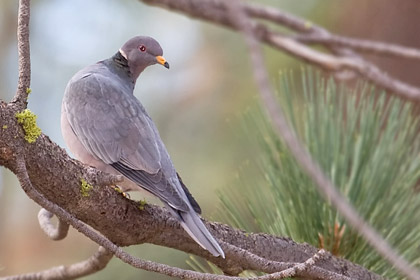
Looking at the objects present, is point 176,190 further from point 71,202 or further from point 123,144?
point 71,202

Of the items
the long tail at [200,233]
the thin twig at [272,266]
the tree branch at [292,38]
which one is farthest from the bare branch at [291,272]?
the tree branch at [292,38]

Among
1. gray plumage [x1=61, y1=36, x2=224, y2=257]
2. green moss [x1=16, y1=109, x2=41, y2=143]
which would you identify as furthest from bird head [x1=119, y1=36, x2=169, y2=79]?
green moss [x1=16, y1=109, x2=41, y2=143]

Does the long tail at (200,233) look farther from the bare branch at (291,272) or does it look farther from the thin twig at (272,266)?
the bare branch at (291,272)

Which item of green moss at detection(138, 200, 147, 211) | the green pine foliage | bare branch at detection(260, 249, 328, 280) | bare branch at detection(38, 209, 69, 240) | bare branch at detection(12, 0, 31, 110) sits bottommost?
bare branch at detection(38, 209, 69, 240)

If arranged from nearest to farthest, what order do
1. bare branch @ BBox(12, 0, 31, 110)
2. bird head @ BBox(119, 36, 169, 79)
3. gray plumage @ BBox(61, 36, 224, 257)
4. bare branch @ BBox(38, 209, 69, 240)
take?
bare branch @ BBox(12, 0, 31, 110), bare branch @ BBox(38, 209, 69, 240), gray plumage @ BBox(61, 36, 224, 257), bird head @ BBox(119, 36, 169, 79)

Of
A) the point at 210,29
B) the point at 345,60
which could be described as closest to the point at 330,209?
the point at 345,60

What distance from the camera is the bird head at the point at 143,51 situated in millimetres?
2545

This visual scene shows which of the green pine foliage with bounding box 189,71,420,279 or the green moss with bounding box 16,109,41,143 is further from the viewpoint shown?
the green pine foliage with bounding box 189,71,420,279

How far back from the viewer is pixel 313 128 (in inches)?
88.3

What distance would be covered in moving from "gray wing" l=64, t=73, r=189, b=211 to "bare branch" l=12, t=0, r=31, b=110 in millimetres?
529

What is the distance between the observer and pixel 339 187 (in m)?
2.19

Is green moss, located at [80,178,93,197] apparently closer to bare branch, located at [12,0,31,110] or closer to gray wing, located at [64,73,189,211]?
bare branch, located at [12,0,31,110]

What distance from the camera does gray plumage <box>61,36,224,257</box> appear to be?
199 cm

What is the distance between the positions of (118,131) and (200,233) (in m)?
0.61
